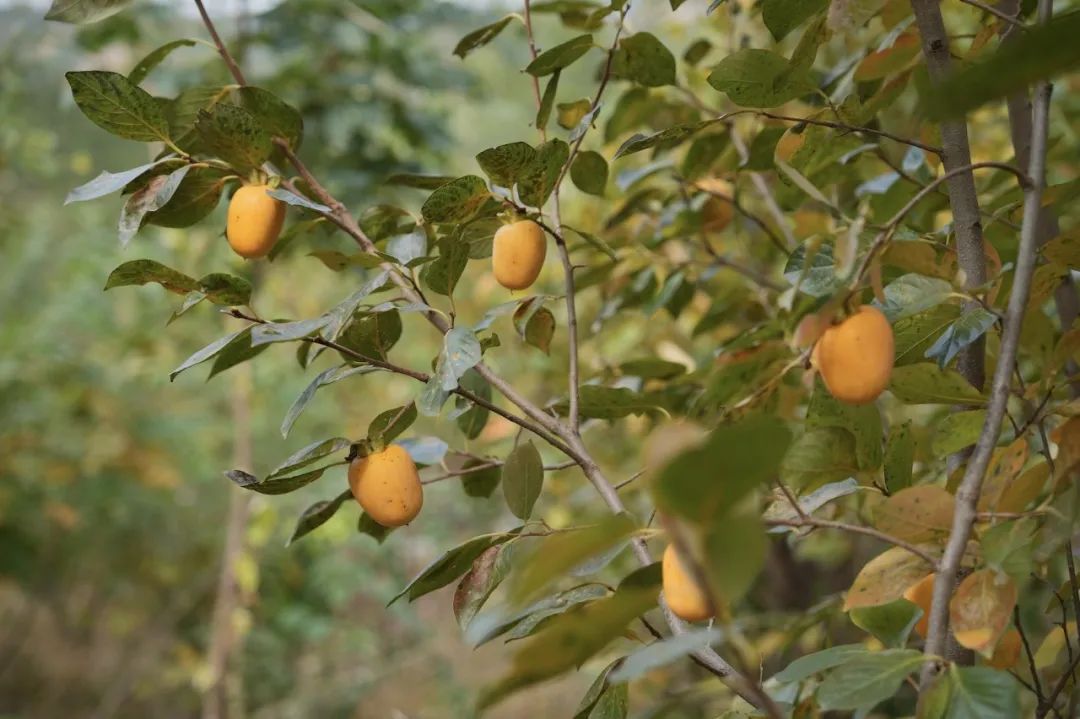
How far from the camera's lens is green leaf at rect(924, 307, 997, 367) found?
1.35 ft

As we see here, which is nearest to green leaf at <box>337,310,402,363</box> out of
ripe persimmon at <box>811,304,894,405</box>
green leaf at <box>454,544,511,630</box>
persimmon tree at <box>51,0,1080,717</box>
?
persimmon tree at <box>51,0,1080,717</box>

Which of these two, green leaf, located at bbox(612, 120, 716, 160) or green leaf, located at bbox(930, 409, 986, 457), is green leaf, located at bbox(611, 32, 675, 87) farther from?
green leaf, located at bbox(930, 409, 986, 457)

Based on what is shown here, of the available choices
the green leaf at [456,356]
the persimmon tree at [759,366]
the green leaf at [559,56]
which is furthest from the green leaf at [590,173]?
the green leaf at [456,356]

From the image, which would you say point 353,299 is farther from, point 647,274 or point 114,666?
point 114,666

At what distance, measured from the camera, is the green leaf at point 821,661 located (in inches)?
13.7

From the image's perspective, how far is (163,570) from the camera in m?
2.93

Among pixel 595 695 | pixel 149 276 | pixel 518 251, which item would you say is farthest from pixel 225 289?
pixel 595 695

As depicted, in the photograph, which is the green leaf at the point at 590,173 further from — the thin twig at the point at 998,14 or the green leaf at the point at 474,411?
the thin twig at the point at 998,14

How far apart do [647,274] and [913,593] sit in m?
0.41

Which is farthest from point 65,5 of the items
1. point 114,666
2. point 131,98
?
point 114,666

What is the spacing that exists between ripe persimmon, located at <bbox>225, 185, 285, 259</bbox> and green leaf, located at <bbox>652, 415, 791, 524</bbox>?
317mm

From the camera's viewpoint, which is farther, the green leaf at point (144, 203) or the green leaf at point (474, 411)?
the green leaf at point (474, 411)

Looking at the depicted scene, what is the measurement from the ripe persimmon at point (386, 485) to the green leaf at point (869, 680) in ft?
0.65

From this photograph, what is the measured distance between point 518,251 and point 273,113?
158mm
